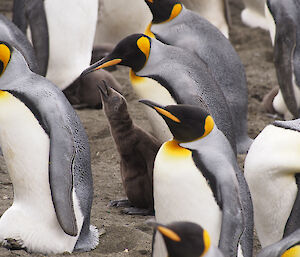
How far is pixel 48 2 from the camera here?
20.9 ft

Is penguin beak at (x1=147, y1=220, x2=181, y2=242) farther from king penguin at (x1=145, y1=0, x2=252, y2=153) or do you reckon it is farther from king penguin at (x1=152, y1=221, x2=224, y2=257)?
king penguin at (x1=145, y1=0, x2=252, y2=153)

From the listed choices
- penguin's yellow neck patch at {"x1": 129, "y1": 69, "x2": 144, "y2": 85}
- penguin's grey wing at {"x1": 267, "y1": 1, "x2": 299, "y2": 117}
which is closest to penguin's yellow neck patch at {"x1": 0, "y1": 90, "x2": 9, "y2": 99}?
penguin's yellow neck patch at {"x1": 129, "y1": 69, "x2": 144, "y2": 85}

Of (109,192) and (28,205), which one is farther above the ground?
(28,205)

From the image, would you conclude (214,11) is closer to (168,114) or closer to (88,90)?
(88,90)

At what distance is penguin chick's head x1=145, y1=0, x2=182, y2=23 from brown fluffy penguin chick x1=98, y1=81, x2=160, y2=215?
1.22 m

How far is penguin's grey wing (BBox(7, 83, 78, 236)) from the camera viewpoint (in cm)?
355

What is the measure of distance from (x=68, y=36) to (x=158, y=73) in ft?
6.29

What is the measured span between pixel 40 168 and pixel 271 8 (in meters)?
3.36

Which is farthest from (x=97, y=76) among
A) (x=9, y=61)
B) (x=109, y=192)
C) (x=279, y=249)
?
(x=279, y=249)

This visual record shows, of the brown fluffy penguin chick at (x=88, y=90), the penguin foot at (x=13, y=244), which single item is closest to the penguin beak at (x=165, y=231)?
the penguin foot at (x=13, y=244)

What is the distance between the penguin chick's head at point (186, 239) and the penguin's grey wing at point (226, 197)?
23.1 inches

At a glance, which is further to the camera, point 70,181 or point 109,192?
point 109,192

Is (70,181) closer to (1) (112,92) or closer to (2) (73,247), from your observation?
(2) (73,247)

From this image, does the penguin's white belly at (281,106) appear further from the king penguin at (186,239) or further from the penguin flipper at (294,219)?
the king penguin at (186,239)
